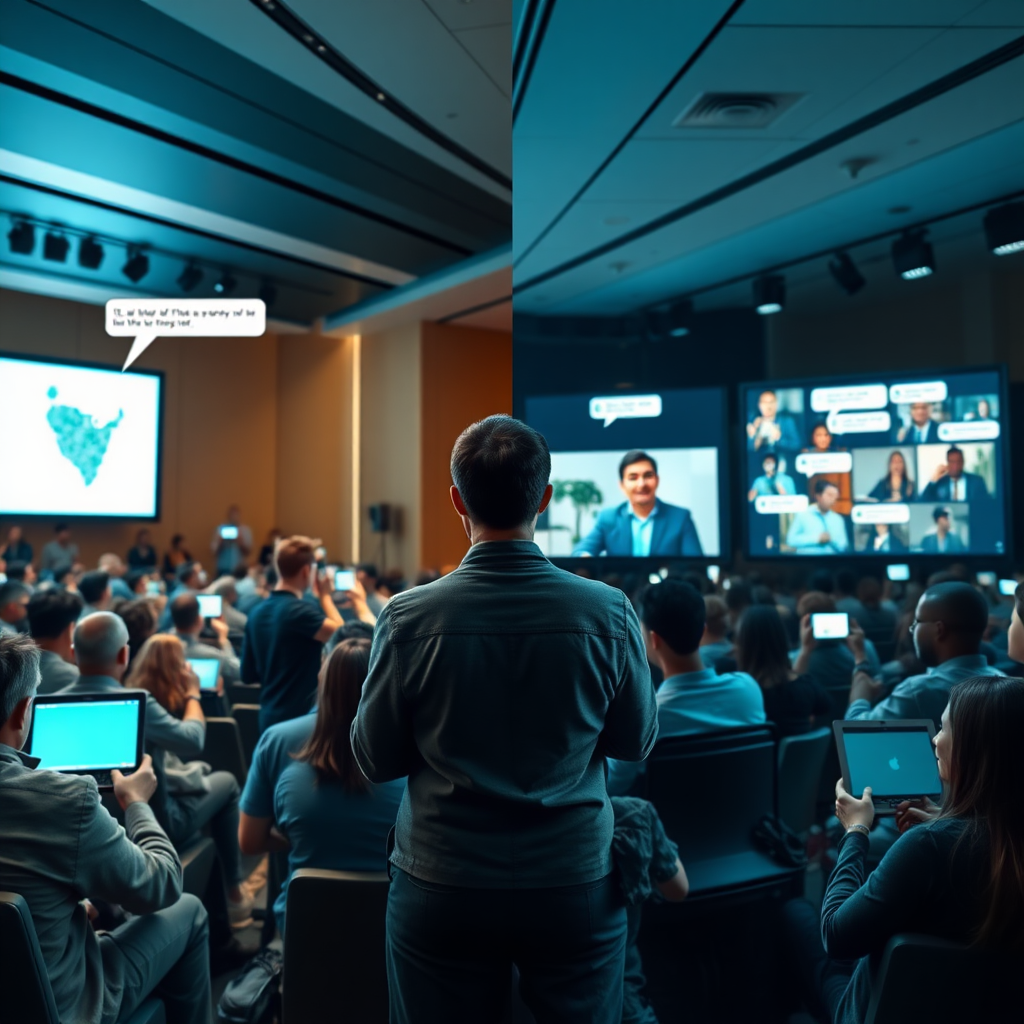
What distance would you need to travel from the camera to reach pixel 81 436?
10789mm

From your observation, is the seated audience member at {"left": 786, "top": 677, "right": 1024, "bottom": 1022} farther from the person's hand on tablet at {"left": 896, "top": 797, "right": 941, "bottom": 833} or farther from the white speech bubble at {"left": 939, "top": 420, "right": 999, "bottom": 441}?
the white speech bubble at {"left": 939, "top": 420, "right": 999, "bottom": 441}

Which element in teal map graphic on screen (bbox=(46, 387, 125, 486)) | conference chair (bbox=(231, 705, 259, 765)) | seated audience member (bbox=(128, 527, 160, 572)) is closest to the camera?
conference chair (bbox=(231, 705, 259, 765))

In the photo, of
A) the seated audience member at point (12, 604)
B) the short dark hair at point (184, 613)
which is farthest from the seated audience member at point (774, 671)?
the seated audience member at point (12, 604)

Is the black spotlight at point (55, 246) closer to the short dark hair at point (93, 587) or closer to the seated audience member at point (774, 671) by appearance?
the short dark hair at point (93, 587)

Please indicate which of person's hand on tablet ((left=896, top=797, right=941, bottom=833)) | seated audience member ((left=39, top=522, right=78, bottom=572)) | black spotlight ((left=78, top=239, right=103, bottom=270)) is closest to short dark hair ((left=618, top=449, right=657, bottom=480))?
person's hand on tablet ((left=896, top=797, right=941, bottom=833))

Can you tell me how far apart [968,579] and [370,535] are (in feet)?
34.1

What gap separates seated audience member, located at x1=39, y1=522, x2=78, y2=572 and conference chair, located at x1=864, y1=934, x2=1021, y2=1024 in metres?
11.0

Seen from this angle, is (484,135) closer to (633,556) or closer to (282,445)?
(633,556)

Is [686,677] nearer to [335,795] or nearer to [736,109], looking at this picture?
[335,795]

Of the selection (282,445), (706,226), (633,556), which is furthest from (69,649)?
(282,445)

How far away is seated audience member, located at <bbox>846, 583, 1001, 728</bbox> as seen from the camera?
2746 millimetres

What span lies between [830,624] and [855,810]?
1805 millimetres

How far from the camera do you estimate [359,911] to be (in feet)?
6.39

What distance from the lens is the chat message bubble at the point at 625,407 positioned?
3.51 m
